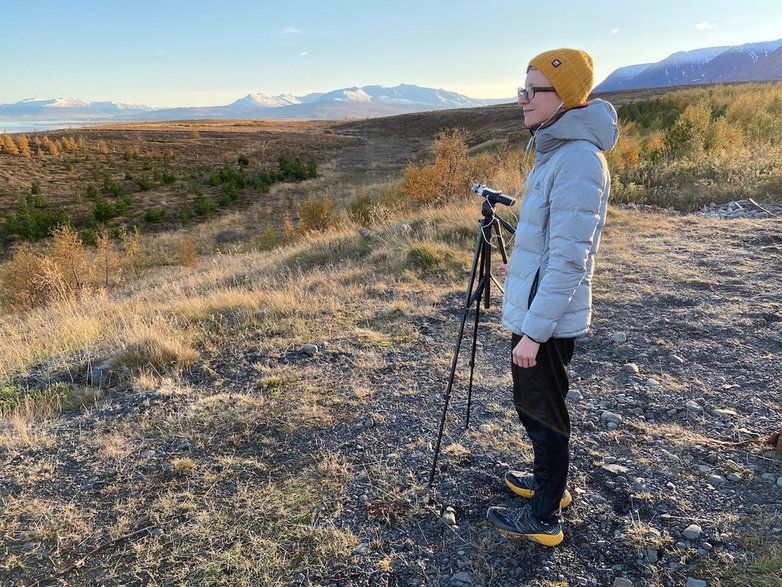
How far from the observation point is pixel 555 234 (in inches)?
64.0

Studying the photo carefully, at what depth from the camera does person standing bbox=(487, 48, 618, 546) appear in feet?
5.26

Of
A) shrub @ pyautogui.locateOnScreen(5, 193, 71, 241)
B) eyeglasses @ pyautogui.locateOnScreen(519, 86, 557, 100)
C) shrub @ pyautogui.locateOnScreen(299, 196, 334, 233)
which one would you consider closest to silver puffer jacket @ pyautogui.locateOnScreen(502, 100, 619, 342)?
eyeglasses @ pyautogui.locateOnScreen(519, 86, 557, 100)

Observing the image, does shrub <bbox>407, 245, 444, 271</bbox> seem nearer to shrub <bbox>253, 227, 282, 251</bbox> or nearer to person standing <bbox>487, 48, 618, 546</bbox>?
person standing <bbox>487, 48, 618, 546</bbox>

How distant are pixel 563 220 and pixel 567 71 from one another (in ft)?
1.87

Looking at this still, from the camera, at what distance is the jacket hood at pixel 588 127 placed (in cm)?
163

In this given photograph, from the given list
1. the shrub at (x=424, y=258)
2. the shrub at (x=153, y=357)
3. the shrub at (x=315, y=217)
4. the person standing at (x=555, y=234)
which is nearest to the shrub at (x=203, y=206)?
the shrub at (x=315, y=217)

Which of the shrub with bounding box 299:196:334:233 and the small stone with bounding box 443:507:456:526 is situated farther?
the shrub with bounding box 299:196:334:233

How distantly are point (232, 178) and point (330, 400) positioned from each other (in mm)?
31564

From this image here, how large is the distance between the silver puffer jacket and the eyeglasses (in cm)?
13

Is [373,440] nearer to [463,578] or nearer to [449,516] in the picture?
[449,516]

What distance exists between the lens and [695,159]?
11.9m

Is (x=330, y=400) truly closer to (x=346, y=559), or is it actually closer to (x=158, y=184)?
(x=346, y=559)

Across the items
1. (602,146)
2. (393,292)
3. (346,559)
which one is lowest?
(346,559)

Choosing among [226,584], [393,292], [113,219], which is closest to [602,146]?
[226,584]
